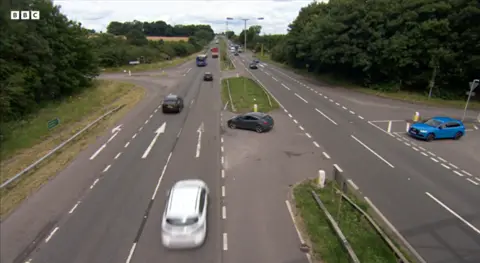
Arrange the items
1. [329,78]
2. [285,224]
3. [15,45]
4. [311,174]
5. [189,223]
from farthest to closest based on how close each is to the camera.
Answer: [329,78], [15,45], [311,174], [285,224], [189,223]

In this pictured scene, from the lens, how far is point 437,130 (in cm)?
2270

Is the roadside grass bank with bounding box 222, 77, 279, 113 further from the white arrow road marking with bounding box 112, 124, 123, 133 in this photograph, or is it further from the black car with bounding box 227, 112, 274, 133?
the white arrow road marking with bounding box 112, 124, 123, 133

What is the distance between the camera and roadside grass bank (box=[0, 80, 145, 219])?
15.7 metres

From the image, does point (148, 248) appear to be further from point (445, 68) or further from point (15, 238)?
point (445, 68)

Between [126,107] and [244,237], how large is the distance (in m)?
24.0

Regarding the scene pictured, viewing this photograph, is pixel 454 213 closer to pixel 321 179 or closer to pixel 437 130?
pixel 321 179

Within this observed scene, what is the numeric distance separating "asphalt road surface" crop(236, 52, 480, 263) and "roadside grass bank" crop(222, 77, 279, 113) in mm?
4732

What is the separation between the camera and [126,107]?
105ft

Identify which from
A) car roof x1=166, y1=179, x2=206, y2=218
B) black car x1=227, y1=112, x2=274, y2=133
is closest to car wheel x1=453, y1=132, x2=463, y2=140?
black car x1=227, y1=112, x2=274, y2=133

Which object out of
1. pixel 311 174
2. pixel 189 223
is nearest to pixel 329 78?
pixel 311 174

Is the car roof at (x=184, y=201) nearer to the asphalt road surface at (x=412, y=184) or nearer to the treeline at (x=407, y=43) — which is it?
the asphalt road surface at (x=412, y=184)

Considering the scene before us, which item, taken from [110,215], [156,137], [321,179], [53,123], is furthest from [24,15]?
[321,179]

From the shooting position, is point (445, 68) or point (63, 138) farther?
point (445, 68)

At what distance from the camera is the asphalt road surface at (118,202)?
11.1 meters
